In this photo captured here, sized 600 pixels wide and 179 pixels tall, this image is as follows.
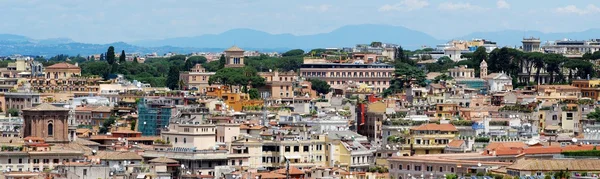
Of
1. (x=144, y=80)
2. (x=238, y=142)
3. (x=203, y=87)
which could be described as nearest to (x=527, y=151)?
(x=238, y=142)

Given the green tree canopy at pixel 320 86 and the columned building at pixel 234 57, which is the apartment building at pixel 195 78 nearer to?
the green tree canopy at pixel 320 86

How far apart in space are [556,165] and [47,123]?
24.6 meters

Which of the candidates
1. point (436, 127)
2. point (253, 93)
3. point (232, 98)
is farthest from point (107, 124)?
point (253, 93)

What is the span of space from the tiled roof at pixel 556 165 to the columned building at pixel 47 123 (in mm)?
21776

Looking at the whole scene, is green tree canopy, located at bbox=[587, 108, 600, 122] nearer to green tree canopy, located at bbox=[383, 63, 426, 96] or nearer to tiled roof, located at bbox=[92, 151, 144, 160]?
green tree canopy, located at bbox=[383, 63, 426, 96]

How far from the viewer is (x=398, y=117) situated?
8850 centimetres

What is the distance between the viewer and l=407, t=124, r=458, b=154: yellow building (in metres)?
77.8

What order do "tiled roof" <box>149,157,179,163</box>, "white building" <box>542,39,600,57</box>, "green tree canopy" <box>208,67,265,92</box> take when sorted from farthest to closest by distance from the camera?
"white building" <box>542,39,600,57</box> → "green tree canopy" <box>208,67,265,92</box> → "tiled roof" <box>149,157,179,163</box>

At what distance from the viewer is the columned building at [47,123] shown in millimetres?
79000

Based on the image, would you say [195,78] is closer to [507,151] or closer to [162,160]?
[507,151]

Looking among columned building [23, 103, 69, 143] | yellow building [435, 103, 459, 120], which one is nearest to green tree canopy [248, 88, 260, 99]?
yellow building [435, 103, 459, 120]

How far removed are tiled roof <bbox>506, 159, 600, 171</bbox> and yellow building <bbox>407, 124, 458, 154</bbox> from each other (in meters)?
13.6

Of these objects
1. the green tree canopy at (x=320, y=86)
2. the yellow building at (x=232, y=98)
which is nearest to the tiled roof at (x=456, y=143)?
the yellow building at (x=232, y=98)

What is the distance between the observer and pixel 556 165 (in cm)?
6266
